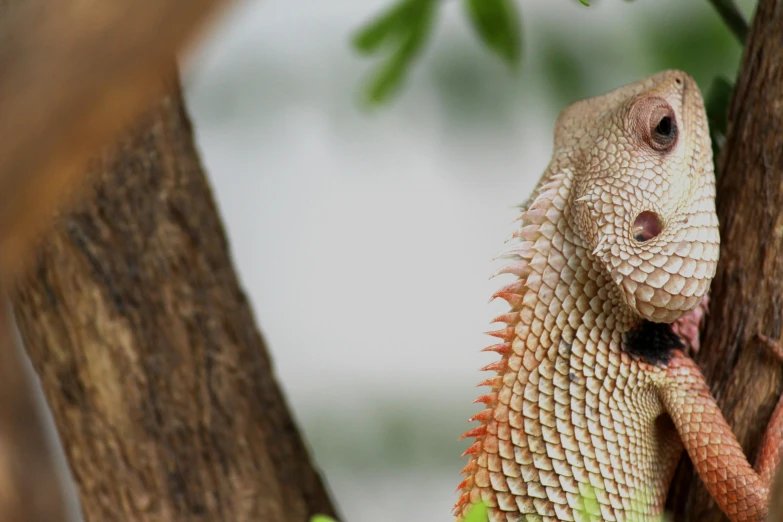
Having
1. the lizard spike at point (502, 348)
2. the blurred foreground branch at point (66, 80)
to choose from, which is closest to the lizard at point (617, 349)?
the lizard spike at point (502, 348)

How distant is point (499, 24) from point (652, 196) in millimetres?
837

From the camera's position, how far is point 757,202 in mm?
1753

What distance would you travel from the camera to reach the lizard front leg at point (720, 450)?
1.63 m

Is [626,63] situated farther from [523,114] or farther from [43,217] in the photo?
[43,217]

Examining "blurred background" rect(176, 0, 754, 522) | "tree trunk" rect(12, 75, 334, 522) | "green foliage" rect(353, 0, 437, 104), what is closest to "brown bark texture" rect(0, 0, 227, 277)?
"tree trunk" rect(12, 75, 334, 522)

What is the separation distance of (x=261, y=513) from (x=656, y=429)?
123 cm

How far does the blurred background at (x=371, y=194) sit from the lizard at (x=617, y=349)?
197 centimetres

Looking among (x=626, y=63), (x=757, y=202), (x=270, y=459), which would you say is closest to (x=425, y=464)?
(x=270, y=459)

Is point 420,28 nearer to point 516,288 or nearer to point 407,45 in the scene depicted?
point 407,45

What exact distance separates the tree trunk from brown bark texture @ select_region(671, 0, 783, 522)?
1306 mm

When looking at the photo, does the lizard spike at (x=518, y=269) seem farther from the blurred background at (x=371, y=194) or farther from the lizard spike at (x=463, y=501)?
the blurred background at (x=371, y=194)

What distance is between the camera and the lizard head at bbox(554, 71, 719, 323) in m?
1.75

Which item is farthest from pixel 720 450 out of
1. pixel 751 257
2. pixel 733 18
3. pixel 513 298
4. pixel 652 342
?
pixel 733 18

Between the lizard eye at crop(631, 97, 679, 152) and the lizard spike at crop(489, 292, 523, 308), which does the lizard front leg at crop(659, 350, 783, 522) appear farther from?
the lizard eye at crop(631, 97, 679, 152)
